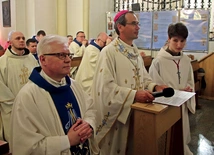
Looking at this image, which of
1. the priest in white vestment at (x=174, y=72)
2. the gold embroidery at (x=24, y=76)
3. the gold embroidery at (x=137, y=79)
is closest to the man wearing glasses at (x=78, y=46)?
the gold embroidery at (x=24, y=76)

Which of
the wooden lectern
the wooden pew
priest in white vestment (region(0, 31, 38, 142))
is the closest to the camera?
the wooden lectern

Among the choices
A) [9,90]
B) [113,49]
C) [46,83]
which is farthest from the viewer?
[9,90]

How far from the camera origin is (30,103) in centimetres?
174

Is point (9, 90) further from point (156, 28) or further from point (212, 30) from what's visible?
point (212, 30)

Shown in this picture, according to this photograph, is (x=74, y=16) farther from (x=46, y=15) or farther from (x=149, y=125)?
(x=149, y=125)

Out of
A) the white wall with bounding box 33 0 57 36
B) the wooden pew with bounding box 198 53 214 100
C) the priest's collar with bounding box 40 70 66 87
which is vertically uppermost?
the white wall with bounding box 33 0 57 36

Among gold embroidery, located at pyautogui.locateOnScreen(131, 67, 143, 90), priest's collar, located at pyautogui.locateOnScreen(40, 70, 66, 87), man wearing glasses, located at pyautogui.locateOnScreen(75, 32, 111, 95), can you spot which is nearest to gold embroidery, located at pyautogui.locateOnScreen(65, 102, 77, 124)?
priest's collar, located at pyautogui.locateOnScreen(40, 70, 66, 87)

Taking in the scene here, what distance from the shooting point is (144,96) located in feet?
7.91

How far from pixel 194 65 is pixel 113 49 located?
4306mm

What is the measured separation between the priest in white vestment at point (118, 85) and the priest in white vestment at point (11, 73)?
4.45ft

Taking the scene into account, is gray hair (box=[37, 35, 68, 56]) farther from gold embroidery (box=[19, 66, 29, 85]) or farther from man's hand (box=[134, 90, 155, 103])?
gold embroidery (box=[19, 66, 29, 85])

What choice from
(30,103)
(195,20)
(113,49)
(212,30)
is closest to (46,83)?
(30,103)

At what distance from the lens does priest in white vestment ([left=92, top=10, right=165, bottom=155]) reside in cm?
266

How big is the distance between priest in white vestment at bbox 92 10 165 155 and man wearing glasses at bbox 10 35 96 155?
0.67 meters
